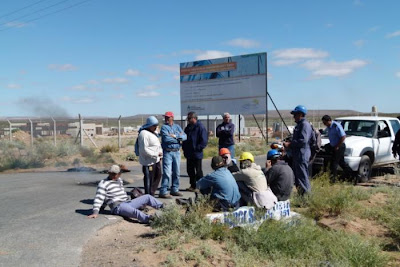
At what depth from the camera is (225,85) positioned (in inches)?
901

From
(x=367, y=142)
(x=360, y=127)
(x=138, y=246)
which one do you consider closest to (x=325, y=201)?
(x=138, y=246)

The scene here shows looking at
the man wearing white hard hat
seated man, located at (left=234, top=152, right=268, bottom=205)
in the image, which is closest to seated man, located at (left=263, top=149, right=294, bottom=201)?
seated man, located at (left=234, top=152, right=268, bottom=205)

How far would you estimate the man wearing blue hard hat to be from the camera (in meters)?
8.07

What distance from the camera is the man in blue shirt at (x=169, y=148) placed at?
8.81 metres

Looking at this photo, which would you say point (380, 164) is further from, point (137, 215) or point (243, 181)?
point (137, 215)

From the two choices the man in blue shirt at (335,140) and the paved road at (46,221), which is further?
the man in blue shirt at (335,140)

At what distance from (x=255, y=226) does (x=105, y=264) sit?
2.20 metres

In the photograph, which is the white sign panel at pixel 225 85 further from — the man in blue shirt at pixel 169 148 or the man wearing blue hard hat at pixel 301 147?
the man wearing blue hard hat at pixel 301 147

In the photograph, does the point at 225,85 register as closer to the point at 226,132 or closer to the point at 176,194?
the point at 226,132

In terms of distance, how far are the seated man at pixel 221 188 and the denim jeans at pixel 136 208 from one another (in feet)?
3.67

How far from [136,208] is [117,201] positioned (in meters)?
0.35

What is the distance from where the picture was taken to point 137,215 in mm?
6992

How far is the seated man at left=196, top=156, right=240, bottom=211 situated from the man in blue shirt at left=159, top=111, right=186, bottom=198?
2222mm

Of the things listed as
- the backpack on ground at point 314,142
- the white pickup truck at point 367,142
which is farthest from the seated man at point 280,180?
the white pickup truck at point 367,142
